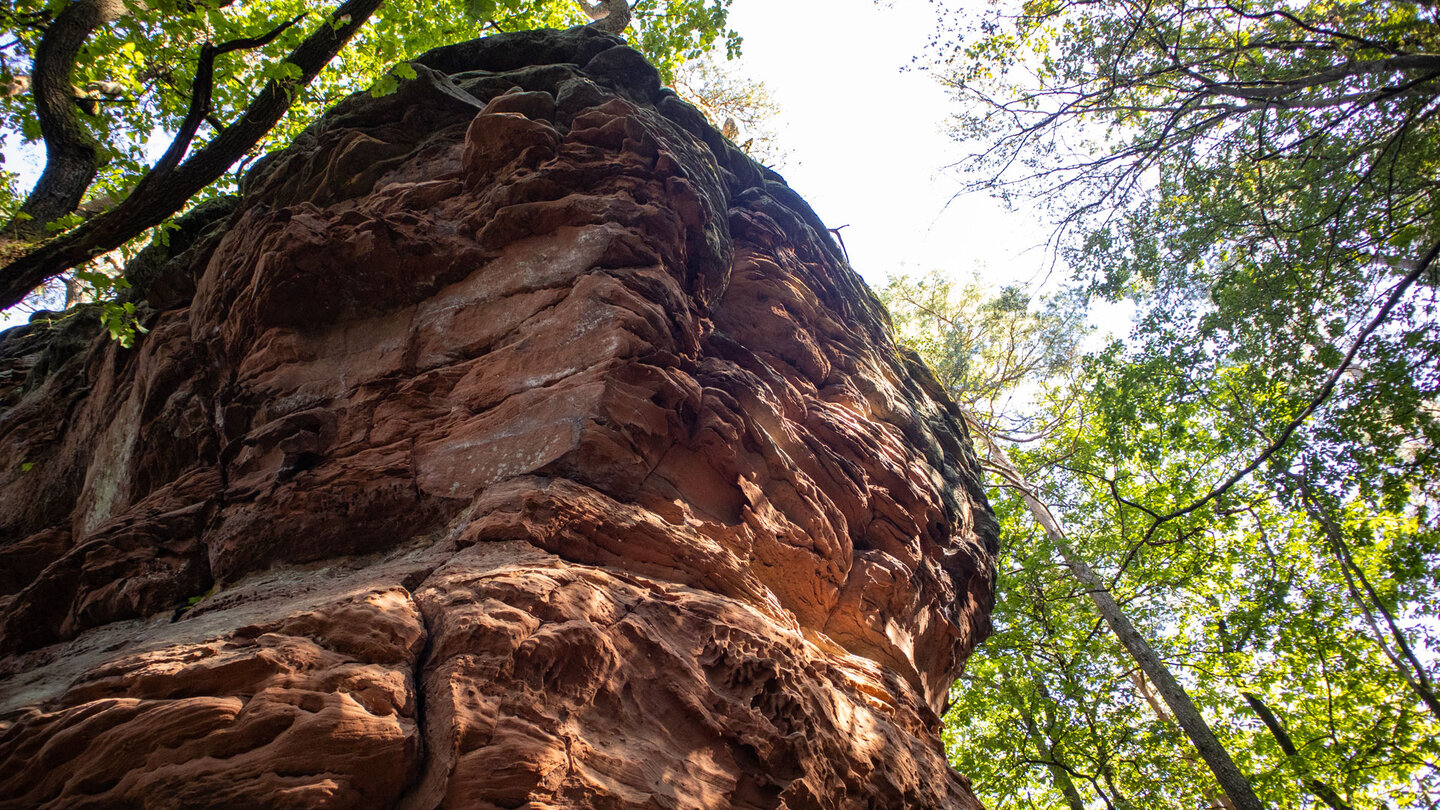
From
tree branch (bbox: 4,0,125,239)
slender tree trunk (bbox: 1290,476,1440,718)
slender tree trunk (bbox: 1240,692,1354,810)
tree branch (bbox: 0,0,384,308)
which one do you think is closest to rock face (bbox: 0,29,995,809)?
tree branch (bbox: 0,0,384,308)

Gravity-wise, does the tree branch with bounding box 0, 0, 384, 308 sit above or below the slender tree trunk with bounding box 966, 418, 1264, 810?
below

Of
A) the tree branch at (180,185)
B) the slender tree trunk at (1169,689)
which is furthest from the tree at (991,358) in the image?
the tree branch at (180,185)

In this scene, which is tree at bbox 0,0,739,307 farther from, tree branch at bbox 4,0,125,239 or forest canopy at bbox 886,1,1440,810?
forest canopy at bbox 886,1,1440,810

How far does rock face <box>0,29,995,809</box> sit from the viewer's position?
3695 mm

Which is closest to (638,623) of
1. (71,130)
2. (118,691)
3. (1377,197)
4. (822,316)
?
(118,691)

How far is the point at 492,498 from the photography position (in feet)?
18.6

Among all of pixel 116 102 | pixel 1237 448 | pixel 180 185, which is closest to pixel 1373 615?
pixel 1237 448

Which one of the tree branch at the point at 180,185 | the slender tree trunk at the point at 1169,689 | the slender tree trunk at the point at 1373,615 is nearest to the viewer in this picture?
the tree branch at the point at 180,185

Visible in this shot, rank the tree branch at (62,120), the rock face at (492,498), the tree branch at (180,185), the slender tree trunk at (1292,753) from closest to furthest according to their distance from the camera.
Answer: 1. the rock face at (492,498)
2. the tree branch at (180,185)
3. the tree branch at (62,120)
4. the slender tree trunk at (1292,753)

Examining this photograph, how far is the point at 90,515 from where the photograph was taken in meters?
8.54

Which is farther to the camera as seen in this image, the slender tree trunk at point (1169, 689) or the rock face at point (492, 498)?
the slender tree trunk at point (1169, 689)

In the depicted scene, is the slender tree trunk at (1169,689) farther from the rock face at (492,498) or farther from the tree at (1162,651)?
the rock face at (492,498)

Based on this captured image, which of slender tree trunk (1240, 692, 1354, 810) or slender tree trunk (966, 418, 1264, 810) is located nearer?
slender tree trunk (966, 418, 1264, 810)

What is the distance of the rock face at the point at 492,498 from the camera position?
12.1 ft
